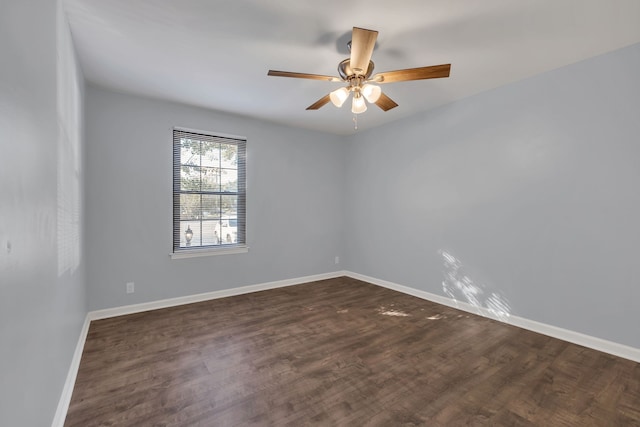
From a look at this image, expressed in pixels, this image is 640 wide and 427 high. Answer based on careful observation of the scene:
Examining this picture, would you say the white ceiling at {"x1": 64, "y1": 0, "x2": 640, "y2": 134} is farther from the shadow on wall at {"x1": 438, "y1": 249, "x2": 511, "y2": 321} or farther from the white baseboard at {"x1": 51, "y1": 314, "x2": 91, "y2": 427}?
the white baseboard at {"x1": 51, "y1": 314, "x2": 91, "y2": 427}

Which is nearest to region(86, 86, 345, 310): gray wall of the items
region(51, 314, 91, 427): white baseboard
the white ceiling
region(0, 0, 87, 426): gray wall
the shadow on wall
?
the white ceiling

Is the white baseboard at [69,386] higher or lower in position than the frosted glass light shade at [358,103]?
lower

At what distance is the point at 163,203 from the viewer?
359 centimetres

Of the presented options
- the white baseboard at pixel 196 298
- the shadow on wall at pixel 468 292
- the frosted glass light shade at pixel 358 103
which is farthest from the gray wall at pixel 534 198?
the frosted glass light shade at pixel 358 103

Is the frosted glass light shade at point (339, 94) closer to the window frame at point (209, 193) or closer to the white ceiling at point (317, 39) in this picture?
the white ceiling at point (317, 39)

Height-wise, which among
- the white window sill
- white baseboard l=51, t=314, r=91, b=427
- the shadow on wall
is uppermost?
the white window sill

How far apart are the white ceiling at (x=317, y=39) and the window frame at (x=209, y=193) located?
0.74m

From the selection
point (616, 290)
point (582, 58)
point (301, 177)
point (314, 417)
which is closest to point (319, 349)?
point (314, 417)

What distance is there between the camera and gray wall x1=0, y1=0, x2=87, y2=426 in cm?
96

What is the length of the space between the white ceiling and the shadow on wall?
6.86 ft

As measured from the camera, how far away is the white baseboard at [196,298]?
325 centimetres

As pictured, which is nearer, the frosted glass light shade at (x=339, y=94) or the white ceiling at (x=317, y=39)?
the white ceiling at (x=317, y=39)

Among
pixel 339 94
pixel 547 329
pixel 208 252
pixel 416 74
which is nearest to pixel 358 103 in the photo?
pixel 339 94

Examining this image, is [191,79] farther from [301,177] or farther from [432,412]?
[432,412]
